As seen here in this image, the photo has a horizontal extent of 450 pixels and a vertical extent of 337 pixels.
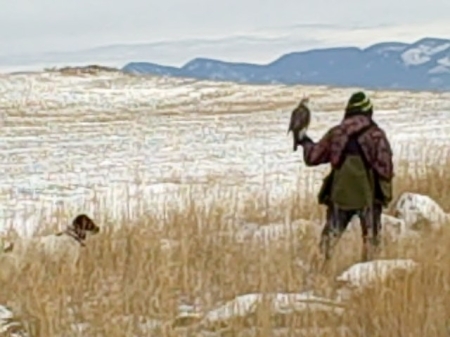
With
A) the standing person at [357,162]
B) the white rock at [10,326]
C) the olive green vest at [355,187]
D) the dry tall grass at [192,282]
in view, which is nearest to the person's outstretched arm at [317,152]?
the standing person at [357,162]

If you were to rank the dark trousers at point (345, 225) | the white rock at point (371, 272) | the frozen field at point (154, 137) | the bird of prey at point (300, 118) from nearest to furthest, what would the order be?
the white rock at point (371, 272), the bird of prey at point (300, 118), the dark trousers at point (345, 225), the frozen field at point (154, 137)

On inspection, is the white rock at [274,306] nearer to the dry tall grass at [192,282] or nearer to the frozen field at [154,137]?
the dry tall grass at [192,282]

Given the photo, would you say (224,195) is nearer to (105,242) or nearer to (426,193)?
(426,193)

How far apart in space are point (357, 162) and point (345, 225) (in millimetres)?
595

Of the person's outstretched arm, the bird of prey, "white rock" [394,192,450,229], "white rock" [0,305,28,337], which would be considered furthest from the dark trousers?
"white rock" [0,305,28,337]

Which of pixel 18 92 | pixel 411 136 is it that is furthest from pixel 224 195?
pixel 18 92

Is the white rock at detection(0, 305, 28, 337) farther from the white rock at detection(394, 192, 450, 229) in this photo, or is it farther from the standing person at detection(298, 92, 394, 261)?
the white rock at detection(394, 192, 450, 229)

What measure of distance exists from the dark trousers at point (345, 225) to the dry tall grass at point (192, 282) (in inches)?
4.3

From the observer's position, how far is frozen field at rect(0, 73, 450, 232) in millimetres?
13656

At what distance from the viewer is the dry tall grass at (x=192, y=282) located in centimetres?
608

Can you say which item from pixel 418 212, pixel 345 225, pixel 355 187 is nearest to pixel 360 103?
pixel 355 187

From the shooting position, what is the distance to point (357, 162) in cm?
775

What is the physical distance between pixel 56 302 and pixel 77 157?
13.5 metres

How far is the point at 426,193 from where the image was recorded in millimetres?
11172
